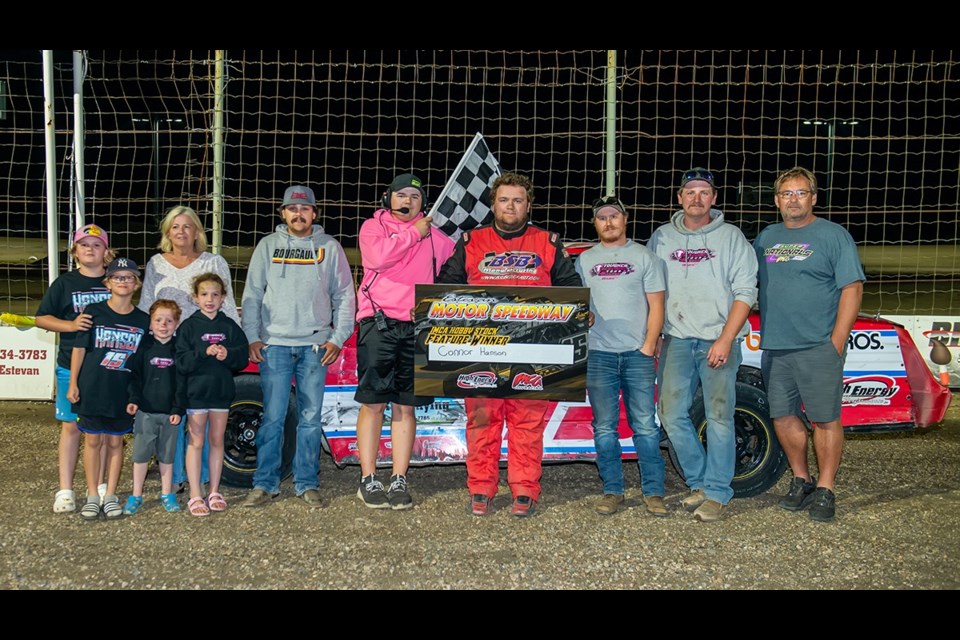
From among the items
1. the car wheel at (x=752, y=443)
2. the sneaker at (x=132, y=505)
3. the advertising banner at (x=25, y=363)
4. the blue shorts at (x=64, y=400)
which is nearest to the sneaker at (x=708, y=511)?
the car wheel at (x=752, y=443)

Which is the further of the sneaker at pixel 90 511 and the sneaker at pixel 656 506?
the sneaker at pixel 656 506

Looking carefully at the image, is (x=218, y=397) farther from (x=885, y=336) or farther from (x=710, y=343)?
(x=885, y=336)

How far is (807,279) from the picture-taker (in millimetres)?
5148

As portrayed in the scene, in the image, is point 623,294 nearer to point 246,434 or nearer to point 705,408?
point 705,408

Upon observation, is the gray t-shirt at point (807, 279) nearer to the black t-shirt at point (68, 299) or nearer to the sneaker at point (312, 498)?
the sneaker at point (312, 498)

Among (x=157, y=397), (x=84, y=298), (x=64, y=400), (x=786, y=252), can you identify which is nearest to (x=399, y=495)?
(x=157, y=397)

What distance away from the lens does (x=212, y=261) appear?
5371 millimetres

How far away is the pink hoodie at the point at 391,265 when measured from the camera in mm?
5230

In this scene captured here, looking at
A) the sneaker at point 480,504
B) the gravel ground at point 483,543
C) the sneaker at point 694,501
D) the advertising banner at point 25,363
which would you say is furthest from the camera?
the advertising banner at point 25,363

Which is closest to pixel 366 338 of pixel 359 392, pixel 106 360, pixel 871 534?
pixel 359 392

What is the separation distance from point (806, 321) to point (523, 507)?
1995 millimetres

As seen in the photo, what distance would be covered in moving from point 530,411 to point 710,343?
45.1 inches

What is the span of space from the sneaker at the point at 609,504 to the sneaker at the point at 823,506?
44.2 inches

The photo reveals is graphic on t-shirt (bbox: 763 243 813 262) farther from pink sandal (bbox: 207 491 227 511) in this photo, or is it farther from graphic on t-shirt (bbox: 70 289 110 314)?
graphic on t-shirt (bbox: 70 289 110 314)
